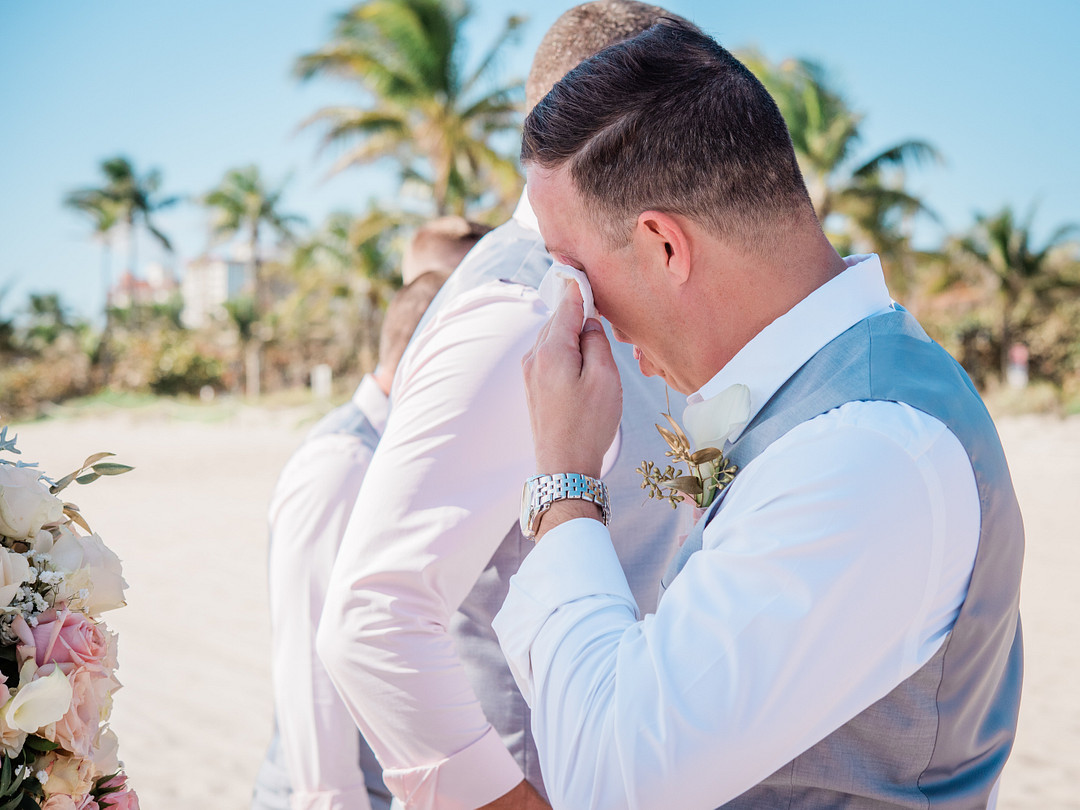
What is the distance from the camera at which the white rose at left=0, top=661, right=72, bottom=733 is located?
1.13 meters

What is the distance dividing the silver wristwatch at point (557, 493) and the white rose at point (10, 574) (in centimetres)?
68

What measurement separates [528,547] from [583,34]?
4.10ft

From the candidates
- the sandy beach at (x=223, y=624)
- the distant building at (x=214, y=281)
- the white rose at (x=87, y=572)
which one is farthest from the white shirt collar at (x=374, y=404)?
the distant building at (x=214, y=281)

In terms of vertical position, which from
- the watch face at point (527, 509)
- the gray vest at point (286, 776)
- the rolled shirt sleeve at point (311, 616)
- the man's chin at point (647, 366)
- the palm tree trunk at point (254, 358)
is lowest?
the palm tree trunk at point (254, 358)

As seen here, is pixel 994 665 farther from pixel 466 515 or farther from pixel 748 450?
pixel 466 515

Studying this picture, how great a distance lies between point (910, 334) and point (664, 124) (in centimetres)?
45

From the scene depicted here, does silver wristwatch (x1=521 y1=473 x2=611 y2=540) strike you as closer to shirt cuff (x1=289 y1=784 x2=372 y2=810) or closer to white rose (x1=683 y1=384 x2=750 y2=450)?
white rose (x1=683 y1=384 x2=750 y2=450)

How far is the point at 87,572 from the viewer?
4.31ft

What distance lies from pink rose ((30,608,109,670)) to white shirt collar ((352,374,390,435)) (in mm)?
1545

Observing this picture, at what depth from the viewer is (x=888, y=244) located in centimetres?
2503

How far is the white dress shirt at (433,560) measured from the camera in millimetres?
1613

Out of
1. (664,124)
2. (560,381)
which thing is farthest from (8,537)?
(664,124)

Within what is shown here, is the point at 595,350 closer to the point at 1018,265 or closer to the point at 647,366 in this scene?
the point at 647,366

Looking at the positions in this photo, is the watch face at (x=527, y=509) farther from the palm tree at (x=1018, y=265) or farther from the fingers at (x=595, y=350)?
the palm tree at (x=1018, y=265)
